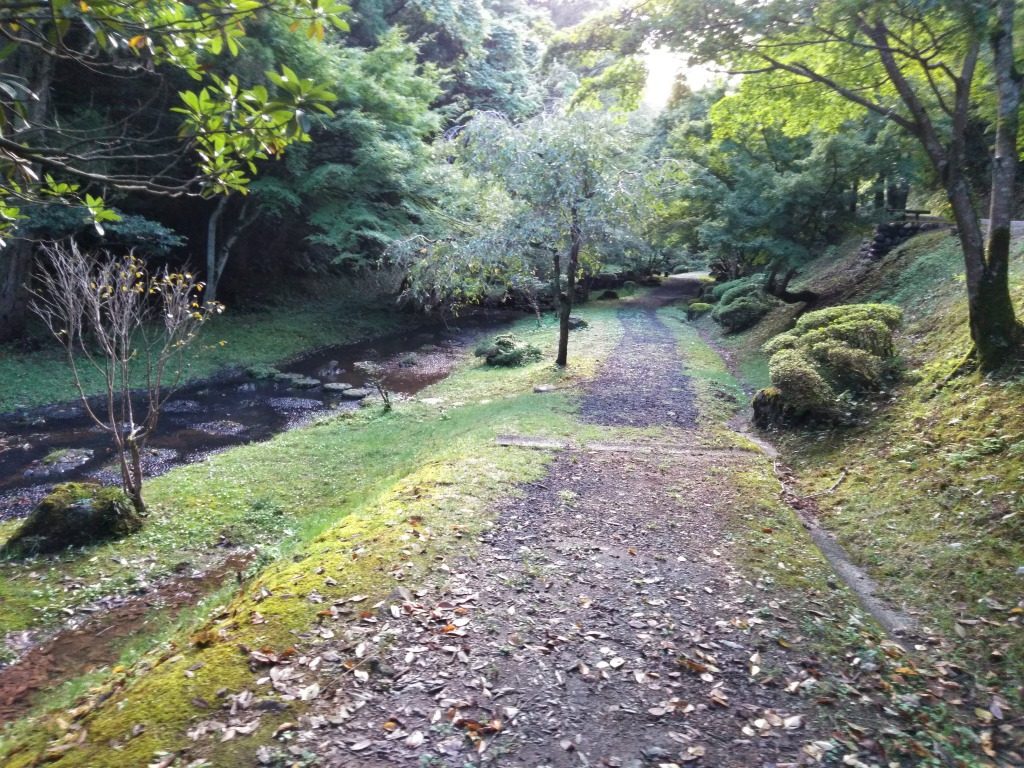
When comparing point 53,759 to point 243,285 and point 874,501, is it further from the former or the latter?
point 243,285

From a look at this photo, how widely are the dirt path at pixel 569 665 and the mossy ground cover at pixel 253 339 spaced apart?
8.10 metres

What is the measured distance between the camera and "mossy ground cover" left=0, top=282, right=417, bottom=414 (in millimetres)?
14461

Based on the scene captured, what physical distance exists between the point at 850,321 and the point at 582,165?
569 centimetres

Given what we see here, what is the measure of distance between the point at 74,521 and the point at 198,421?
21.8 feet

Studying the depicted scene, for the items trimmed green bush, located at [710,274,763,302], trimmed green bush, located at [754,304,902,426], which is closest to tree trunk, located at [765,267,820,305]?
trimmed green bush, located at [710,274,763,302]

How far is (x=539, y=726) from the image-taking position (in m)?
3.55

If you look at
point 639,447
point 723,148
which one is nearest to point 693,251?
point 723,148

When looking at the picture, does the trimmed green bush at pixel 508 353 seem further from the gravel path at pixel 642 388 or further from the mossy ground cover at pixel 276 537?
the mossy ground cover at pixel 276 537

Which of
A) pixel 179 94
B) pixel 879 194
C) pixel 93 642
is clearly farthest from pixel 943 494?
pixel 879 194

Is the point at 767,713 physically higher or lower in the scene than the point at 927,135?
lower

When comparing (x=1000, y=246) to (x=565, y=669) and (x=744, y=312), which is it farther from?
(x=744, y=312)

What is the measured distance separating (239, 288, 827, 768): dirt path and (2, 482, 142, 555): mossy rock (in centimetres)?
436

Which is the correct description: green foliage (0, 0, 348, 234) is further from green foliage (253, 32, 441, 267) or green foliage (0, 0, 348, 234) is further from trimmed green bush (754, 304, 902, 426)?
green foliage (253, 32, 441, 267)

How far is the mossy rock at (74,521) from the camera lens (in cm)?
659
